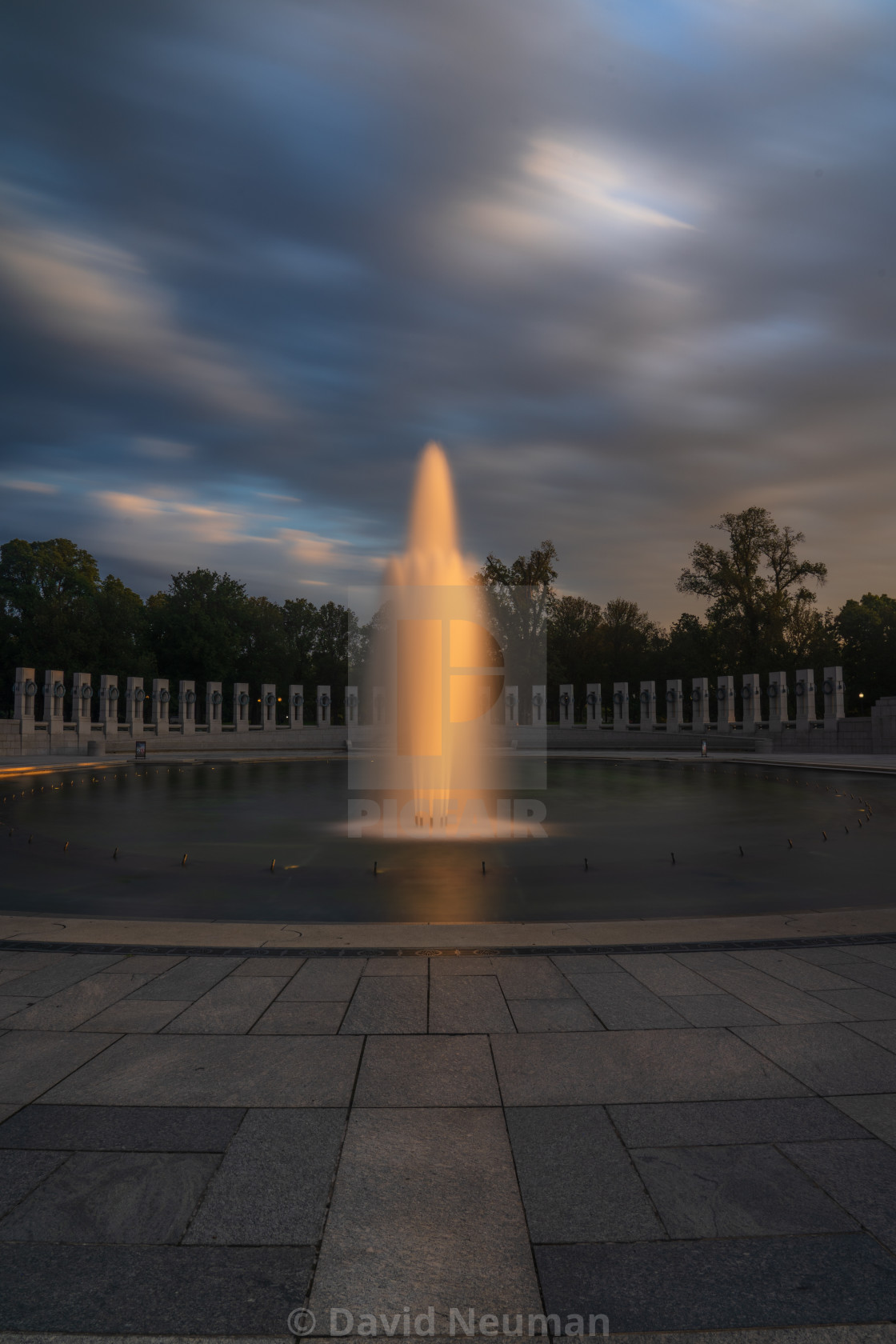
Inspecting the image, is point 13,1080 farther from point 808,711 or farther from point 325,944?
point 808,711

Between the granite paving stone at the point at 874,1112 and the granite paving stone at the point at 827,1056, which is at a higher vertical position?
the granite paving stone at the point at 874,1112

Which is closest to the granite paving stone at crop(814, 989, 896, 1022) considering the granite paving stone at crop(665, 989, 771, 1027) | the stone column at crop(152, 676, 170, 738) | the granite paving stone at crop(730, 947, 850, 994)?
the granite paving stone at crop(730, 947, 850, 994)

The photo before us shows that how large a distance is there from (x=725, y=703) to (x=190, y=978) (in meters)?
56.3

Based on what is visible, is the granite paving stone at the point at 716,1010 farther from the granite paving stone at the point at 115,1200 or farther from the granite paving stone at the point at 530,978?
the granite paving stone at the point at 115,1200

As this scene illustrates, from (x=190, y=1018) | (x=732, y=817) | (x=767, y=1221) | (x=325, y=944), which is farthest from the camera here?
(x=732, y=817)

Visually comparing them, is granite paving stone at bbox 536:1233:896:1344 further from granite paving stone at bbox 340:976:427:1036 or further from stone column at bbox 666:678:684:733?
stone column at bbox 666:678:684:733

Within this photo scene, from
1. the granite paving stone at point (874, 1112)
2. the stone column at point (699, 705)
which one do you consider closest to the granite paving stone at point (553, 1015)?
the granite paving stone at point (874, 1112)

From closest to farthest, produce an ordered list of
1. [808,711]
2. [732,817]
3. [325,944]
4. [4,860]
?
[325,944] → [4,860] → [732,817] → [808,711]

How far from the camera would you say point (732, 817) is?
21.0 metres

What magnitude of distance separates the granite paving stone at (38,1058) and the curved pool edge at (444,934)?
2.46m

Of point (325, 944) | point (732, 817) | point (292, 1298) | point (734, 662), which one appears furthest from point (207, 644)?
point (292, 1298)

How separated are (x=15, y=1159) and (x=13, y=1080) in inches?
43.7

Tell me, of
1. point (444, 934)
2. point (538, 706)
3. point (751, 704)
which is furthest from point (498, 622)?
point (444, 934)

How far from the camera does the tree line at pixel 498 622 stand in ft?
250
